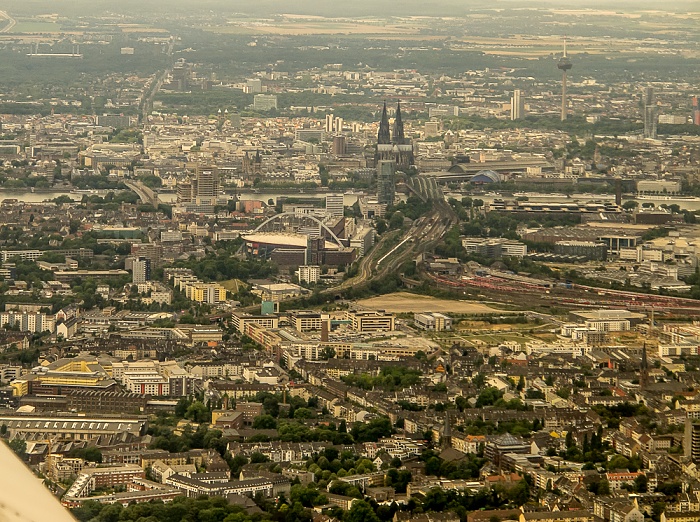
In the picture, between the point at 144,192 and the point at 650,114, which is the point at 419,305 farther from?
the point at 650,114

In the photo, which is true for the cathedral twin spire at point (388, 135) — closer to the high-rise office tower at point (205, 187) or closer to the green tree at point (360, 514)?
the high-rise office tower at point (205, 187)

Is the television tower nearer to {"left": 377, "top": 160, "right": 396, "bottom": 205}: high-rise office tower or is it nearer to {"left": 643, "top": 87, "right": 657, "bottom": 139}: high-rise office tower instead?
{"left": 643, "top": 87, "right": 657, "bottom": 139}: high-rise office tower

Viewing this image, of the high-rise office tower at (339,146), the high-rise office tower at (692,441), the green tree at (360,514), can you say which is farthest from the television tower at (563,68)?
the green tree at (360,514)

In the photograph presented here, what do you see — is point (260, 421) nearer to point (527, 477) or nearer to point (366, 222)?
point (527, 477)

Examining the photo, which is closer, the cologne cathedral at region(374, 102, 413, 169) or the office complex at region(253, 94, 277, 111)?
the cologne cathedral at region(374, 102, 413, 169)

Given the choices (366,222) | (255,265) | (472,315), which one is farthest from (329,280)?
(366,222)

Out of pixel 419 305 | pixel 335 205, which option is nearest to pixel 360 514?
pixel 419 305

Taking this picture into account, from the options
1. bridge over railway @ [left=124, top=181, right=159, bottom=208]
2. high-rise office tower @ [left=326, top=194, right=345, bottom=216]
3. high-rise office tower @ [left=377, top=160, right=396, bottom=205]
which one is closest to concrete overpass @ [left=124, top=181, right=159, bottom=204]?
bridge over railway @ [left=124, top=181, right=159, bottom=208]
